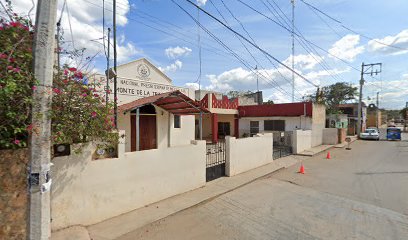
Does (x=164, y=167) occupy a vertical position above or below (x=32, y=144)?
below

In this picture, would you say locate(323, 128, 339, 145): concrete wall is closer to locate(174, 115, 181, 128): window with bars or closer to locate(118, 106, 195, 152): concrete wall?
locate(118, 106, 195, 152): concrete wall

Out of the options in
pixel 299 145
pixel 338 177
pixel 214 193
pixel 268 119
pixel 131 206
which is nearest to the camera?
pixel 131 206

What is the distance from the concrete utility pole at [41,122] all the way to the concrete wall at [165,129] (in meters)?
8.07

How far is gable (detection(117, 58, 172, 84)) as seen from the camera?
1121 centimetres

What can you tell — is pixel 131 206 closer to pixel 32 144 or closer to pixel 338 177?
pixel 32 144

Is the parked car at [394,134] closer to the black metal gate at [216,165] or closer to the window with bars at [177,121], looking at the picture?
the window with bars at [177,121]

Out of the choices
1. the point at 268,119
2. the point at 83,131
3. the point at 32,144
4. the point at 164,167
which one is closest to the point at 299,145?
the point at 268,119

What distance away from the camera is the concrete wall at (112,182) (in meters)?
4.42

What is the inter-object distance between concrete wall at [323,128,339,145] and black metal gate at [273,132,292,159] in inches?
278

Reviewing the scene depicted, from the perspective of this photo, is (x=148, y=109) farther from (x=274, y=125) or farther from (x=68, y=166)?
(x=274, y=125)

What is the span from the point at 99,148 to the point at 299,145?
45.1ft

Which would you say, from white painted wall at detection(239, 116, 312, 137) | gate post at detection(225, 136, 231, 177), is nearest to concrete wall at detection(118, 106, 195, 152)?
gate post at detection(225, 136, 231, 177)

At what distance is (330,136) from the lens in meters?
21.7

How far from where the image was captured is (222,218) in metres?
5.27
